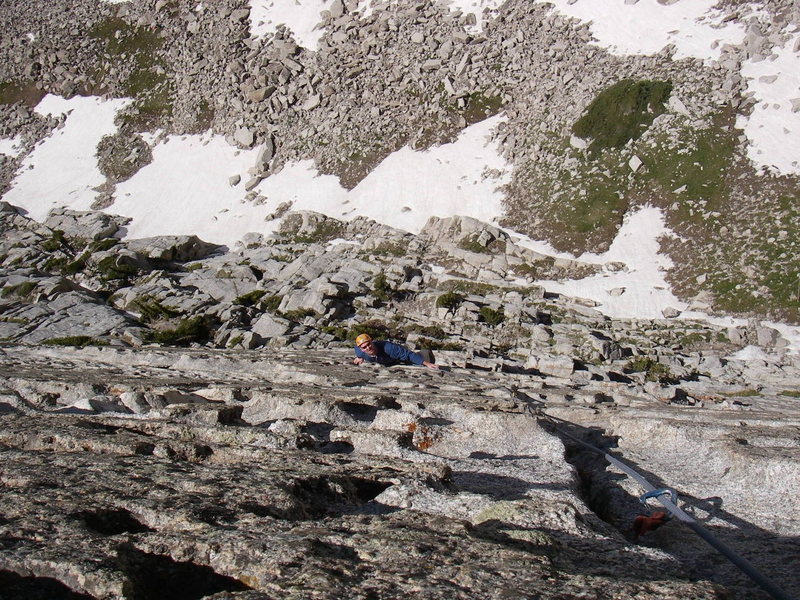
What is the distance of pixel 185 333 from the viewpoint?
3516 centimetres

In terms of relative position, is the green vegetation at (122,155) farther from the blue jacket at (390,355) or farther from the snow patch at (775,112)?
the snow patch at (775,112)

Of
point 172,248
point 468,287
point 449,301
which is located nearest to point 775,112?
point 468,287

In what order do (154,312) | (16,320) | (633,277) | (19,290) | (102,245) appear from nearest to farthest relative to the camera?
(16,320) < (154,312) < (19,290) < (633,277) < (102,245)

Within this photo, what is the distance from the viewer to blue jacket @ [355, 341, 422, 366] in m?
22.4

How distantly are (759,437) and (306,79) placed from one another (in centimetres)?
6515

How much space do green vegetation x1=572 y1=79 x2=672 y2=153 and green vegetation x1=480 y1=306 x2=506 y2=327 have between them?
24327 mm

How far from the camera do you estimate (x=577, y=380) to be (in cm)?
2531

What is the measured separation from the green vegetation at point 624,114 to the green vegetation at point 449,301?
Result: 78.8 ft

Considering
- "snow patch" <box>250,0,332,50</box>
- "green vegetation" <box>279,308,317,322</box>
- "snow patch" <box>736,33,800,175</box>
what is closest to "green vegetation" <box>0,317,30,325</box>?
"green vegetation" <box>279,308,317,322</box>

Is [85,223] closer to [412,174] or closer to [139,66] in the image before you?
[139,66]

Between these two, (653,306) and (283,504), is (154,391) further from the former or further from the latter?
(653,306)

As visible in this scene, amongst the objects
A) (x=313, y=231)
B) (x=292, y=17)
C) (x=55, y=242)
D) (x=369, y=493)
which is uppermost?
(x=292, y=17)

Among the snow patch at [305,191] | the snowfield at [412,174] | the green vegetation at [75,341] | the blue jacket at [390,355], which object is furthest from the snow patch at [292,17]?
the blue jacket at [390,355]

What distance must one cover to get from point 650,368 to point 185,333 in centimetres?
2638
